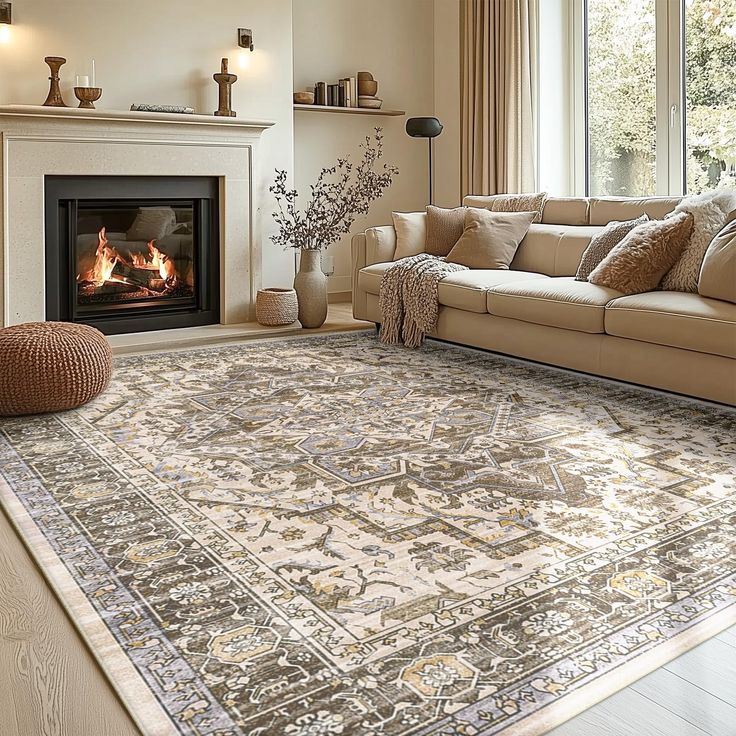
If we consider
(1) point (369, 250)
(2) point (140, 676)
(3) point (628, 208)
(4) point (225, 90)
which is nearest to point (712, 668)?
(2) point (140, 676)

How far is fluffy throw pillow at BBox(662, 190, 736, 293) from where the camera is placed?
3900mm

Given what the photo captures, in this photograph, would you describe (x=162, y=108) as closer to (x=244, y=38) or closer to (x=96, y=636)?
(x=244, y=38)

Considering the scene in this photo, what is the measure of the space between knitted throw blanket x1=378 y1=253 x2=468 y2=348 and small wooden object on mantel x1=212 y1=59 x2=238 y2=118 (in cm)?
155

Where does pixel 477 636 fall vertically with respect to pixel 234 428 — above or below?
below

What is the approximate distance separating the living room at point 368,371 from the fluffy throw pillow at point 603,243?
0.01 meters

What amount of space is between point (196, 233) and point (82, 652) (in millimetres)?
4299

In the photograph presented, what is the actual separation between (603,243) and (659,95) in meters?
1.76

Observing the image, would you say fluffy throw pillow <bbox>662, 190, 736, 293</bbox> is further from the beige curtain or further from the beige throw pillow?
the beige curtain

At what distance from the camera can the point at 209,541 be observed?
2303 mm

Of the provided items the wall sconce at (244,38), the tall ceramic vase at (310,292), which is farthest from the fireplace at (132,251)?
the wall sconce at (244,38)

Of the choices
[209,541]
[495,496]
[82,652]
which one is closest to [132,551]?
[209,541]

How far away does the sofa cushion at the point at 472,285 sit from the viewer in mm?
4578

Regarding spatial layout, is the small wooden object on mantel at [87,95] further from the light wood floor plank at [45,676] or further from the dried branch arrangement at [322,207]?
the light wood floor plank at [45,676]

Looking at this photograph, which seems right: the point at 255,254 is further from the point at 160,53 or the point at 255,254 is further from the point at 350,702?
the point at 350,702
